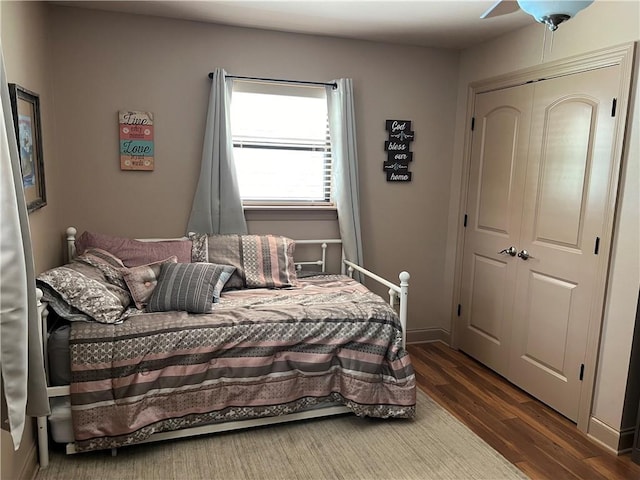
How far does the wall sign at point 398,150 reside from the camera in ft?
11.8

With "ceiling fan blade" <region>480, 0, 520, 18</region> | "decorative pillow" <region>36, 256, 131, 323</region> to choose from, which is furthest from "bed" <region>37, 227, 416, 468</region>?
"ceiling fan blade" <region>480, 0, 520, 18</region>

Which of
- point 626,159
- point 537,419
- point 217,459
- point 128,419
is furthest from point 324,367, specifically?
point 626,159

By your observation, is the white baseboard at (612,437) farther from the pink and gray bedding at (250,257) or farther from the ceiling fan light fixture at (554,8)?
the ceiling fan light fixture at (554,8)

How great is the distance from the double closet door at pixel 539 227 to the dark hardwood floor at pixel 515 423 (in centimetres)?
11

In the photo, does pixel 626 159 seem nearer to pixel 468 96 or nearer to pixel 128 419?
pixel 468 96

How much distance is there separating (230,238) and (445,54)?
2.14m

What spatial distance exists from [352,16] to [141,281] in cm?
A: 201

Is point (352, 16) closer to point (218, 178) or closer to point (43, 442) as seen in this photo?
point (218, 178)

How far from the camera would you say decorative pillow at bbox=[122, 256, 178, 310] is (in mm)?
2574

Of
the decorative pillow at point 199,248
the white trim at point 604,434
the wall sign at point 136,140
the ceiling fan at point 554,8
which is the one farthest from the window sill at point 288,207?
the ceiling fan at point 554,8

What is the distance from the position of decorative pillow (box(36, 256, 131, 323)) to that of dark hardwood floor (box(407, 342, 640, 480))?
194cm

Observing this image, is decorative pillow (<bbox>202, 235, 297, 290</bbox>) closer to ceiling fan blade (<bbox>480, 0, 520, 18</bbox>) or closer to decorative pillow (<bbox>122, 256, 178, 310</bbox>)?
decorative pillow (<bbox>122, 256, 178, 310</bbox>)

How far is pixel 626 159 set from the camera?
94.7 inches

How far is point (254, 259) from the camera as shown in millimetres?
3137
